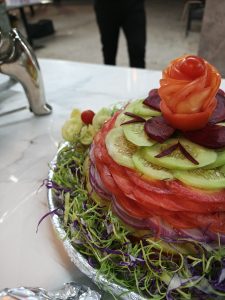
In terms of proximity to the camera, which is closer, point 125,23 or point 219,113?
point 219,113

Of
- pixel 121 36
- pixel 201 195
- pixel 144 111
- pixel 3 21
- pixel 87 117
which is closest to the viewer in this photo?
pixel 201 195

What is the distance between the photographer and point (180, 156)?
47cm

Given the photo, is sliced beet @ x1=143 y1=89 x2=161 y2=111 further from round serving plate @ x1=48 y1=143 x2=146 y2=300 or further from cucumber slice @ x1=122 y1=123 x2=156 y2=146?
round serving plate @ x1=48 y1=143 x2=146 y2=300

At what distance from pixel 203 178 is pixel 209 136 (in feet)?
0.21

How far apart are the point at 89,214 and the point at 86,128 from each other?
0.72 ft

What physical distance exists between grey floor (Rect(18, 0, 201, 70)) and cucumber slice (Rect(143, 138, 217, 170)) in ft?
8.50

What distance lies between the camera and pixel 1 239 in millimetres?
644

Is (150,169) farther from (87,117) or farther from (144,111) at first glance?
(87,117)

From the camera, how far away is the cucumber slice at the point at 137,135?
49 centimetres

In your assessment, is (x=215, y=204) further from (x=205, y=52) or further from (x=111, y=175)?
(x=205, y=52)

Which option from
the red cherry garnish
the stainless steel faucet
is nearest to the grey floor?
the stainless steel faucet

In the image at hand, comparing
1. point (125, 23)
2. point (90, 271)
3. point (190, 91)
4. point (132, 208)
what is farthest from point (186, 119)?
point (125, 23)

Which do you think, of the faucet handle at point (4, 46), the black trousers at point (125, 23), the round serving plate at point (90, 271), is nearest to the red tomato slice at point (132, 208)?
the round serving plate at point (90, 271)

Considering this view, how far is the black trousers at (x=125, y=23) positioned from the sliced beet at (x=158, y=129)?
1.33 m
